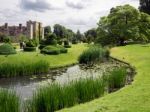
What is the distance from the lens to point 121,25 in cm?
7288

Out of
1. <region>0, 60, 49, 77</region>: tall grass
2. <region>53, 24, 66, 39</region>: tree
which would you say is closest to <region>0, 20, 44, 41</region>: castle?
<region>53, 24, 66, 39</region>: tree

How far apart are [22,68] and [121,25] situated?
45.3m

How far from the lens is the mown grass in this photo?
1465cm

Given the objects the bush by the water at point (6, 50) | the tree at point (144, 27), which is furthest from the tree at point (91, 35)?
the bush by the water at point (6, 50)

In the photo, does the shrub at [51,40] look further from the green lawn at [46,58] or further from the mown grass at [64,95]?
the mown grass at [64,95]

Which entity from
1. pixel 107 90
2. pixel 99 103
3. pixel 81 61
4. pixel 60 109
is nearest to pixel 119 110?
pixel 99 103

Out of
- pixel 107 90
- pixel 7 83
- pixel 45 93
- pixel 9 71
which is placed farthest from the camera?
pixel 9 71

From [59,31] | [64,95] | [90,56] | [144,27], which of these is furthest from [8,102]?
[59,31]

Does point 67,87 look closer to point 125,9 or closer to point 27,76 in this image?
point 27,76

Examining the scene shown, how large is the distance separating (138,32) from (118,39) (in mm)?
4930

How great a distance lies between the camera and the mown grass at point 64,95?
577 inches

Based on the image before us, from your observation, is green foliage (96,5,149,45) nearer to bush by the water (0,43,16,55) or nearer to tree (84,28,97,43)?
bush by the water (0,43,16,55)

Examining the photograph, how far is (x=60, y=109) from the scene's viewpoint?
15.0 m

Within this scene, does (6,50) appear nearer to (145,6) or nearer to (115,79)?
(115,79)
